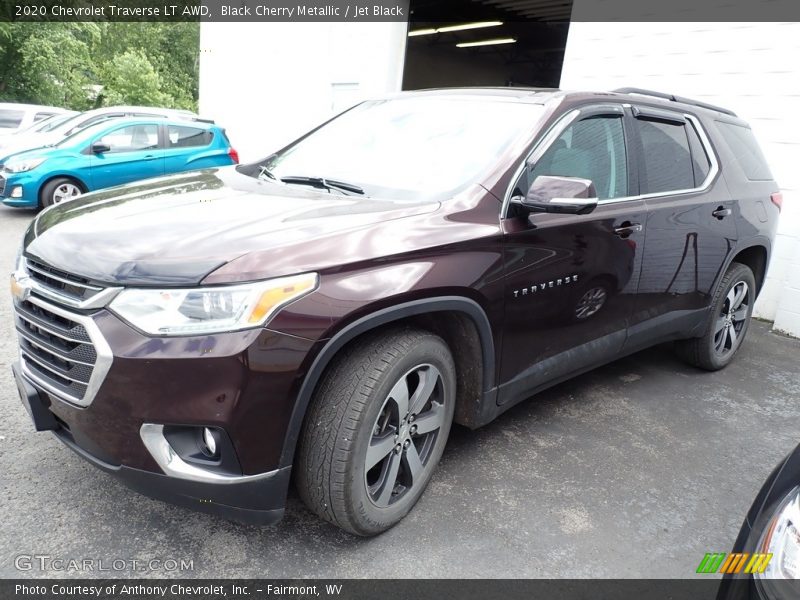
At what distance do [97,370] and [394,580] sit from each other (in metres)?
1.26

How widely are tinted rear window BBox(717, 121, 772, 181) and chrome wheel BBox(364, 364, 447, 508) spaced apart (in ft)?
9.90

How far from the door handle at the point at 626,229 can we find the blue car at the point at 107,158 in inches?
301

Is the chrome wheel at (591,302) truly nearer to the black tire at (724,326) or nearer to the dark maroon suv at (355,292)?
the dark maroon suv at (355,292)

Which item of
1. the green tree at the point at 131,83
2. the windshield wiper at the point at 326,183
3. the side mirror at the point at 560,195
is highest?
the side mirror at the point at 560,195

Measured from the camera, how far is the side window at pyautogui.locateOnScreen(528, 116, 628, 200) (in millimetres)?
2914

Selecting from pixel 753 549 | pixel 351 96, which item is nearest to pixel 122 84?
pixel 351 96

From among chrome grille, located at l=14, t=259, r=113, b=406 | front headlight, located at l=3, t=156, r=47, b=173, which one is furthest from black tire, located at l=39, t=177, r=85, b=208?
chrome grille, located at l=14, t=259, r=113, b=406

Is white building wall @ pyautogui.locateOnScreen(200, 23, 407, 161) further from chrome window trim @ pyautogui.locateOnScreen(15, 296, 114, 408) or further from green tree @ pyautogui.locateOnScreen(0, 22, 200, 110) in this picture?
green tree @ pyautogui.locateOnScreen(0, 22, 200, 110)

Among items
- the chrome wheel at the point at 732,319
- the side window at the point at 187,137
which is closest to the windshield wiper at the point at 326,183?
the chrome wheel at the point at 732,319

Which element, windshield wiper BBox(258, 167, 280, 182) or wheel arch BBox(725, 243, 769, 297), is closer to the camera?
windshield wiper BBox(258, 167, 280, 182)

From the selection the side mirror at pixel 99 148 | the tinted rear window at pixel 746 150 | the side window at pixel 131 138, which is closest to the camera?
the tinted rear window at pixel 746 150

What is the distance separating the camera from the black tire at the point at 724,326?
4215mm

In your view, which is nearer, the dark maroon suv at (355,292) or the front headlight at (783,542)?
the front headlight at (783,542)

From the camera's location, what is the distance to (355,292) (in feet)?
6.80
